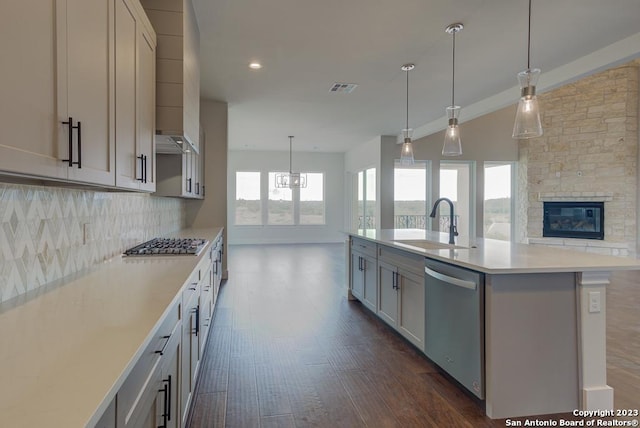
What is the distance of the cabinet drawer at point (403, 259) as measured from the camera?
9.61 feet

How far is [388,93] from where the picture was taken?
5.45 meters

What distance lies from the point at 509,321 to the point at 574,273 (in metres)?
0.49

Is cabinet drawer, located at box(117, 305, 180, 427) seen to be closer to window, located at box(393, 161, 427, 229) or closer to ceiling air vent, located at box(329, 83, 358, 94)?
ceiling air vent, located at box(329, 83, 358, 94)

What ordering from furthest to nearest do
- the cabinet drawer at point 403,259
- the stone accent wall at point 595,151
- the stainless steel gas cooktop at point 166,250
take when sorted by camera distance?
1. the stone accent wall at point 595,151
2. the cabinet drawer at point 403,259
3. the stainless steel gas cooktop at point 166,250

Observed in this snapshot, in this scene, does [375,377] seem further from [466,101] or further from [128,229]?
[466,101]

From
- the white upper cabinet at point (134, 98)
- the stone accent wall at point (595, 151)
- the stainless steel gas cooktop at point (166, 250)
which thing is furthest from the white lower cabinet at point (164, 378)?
the stone accent wall at point (595, 151)

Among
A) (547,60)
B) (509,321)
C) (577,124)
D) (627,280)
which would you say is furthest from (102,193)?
(577,124)

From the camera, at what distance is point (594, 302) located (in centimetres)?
216

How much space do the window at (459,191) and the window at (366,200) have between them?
5.78 feet

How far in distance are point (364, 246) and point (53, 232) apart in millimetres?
3077

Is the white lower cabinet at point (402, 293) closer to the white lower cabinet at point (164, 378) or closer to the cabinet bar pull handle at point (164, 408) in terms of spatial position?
the white lower cabinet at point (164, 378)

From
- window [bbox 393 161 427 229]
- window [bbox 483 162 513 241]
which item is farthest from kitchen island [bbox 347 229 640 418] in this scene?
window [bbox 483 162 513 241]

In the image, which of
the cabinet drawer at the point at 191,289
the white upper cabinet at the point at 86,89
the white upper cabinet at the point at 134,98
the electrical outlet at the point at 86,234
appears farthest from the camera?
→ the electrical outlet at the point at 86,234

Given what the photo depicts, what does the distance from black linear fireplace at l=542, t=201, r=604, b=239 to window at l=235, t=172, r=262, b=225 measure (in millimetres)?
7823
